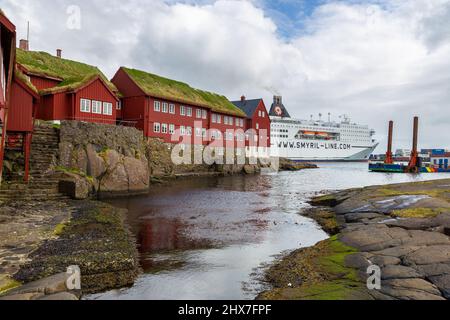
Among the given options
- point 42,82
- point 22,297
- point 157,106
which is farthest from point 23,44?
point 22,297

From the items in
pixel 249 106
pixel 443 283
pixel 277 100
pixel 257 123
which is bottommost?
pixel 443 283

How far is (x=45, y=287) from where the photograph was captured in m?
7.46

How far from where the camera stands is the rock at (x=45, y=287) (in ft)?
24.0

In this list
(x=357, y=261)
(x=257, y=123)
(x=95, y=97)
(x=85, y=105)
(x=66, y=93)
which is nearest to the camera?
(x=357, y=261)

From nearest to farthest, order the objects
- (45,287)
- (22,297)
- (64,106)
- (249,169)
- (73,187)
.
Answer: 1. (22,297)
2. (45,287)
3. (73,187)
4. (64,106)
5. (249,169)

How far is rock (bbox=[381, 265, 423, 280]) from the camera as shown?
8.52 m

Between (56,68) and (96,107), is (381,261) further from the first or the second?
(56,68)

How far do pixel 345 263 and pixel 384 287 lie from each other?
2226 mm

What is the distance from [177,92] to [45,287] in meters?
42.3

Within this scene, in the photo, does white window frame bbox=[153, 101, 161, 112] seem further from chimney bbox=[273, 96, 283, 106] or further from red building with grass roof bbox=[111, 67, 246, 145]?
chimney bbox=[273, 96, 283, 106]

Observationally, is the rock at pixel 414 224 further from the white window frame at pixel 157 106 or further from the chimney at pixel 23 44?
the chimney at pixel 23 44

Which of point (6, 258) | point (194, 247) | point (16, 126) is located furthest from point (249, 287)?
point (16, 126)

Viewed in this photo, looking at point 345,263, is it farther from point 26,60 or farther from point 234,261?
point 26,60
